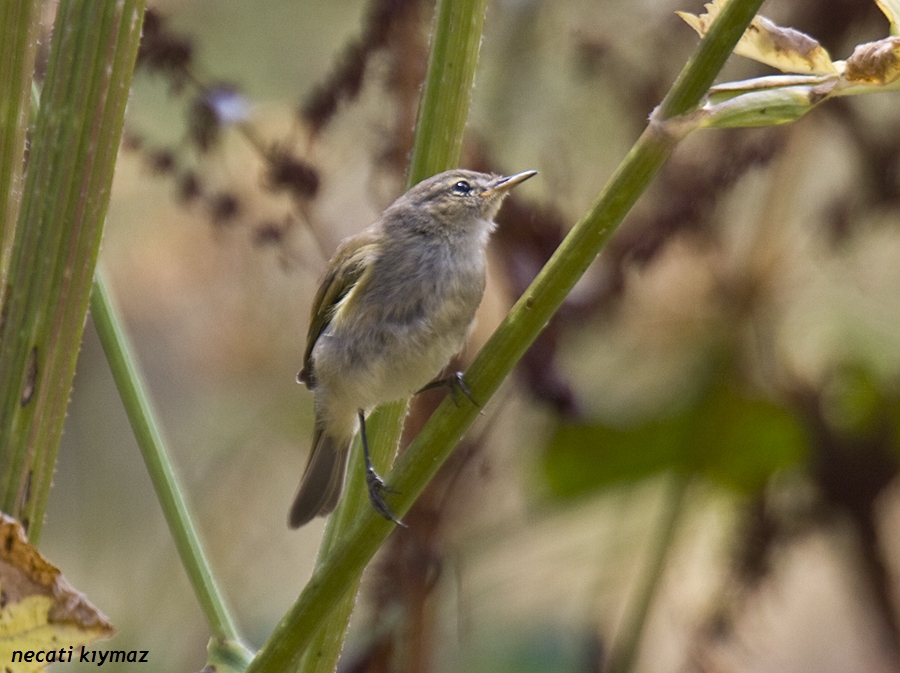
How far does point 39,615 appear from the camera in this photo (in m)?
0.88

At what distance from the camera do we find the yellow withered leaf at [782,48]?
1007 millimetres

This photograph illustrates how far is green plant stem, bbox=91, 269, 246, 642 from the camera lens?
112 centimetres

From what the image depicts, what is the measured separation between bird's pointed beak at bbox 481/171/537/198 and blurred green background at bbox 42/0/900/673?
244 millimetres

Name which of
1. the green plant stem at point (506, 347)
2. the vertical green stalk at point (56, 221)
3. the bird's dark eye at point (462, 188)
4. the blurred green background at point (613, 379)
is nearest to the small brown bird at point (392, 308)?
the bird's dark eye at point (462, 188)

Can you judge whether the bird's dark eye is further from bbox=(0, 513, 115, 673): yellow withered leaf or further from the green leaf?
bbox=(0, 513, 115, 673): yellow withered leaf

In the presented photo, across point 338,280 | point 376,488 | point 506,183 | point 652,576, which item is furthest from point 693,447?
point 376,488

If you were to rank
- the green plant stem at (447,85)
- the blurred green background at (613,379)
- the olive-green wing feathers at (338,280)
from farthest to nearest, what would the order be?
the blurred green background at (613,379), the olive-green wing feathers at (338,280), the green plant stem at (447,85)

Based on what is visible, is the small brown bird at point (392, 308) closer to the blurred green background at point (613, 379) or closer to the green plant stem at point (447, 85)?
the blurred green background at point (613, 379)

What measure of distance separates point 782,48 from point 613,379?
1661 millimetres

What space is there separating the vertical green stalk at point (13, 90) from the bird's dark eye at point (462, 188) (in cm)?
136

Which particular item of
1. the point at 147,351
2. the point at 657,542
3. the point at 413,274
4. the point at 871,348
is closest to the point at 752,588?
the point at 657,542

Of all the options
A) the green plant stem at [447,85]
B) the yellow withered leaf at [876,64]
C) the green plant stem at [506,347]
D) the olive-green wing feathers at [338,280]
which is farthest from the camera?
the olive-green wing feathers at [338,280]

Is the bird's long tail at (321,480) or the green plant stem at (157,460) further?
the bird's long tail at (321,480)

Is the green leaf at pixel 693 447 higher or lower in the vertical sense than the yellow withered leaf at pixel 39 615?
lower
